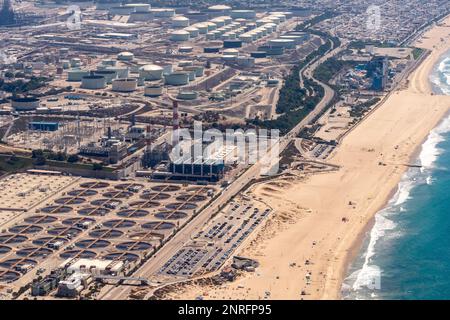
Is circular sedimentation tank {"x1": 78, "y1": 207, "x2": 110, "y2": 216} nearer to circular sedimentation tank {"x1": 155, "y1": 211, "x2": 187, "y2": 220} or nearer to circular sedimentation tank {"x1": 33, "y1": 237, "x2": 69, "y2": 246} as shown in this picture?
circular sedimentation tank {"x1": 155, "y1": 211, "x2": 187, "y2": 220}

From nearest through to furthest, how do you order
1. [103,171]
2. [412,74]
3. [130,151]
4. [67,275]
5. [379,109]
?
[67,275] < [103,171] < [130,151] < [379,109] < [412,74]

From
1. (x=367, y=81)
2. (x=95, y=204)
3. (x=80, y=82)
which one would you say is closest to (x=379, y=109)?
(x=367, y=81)

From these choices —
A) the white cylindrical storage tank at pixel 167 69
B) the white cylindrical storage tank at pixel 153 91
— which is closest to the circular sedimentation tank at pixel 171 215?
the white cylindrical storage tank at pixel 153 91

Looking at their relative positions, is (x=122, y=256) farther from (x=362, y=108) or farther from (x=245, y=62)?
(x=245, y=62)

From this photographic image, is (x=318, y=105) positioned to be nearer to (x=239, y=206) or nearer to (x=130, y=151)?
(x=130, y=151)

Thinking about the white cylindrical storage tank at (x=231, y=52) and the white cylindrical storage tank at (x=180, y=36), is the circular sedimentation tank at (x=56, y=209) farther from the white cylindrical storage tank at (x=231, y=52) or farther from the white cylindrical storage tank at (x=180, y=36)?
the white cylindrical storage tank at (x=180, y=36)
